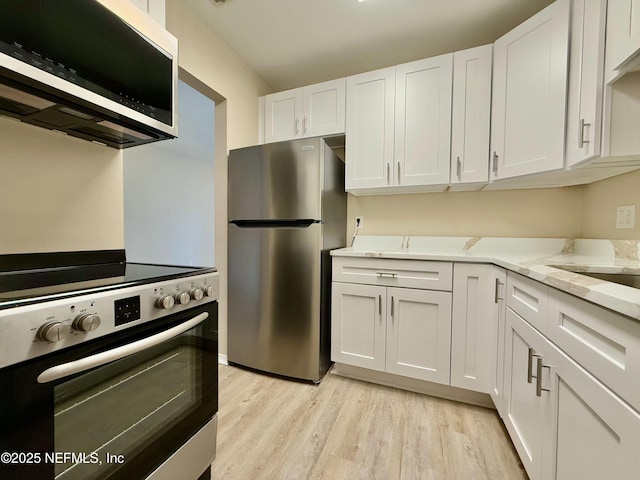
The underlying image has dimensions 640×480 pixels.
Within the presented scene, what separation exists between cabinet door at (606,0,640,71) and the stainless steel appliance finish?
1833mm

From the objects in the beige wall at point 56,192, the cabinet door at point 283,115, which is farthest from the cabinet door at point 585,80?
the beige wall at point 56,192

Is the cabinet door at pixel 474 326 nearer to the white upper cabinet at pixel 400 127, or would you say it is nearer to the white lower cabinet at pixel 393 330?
the white lower cabinet at pixel 393 330

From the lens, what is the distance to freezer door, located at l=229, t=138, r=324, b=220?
1814 millimetres

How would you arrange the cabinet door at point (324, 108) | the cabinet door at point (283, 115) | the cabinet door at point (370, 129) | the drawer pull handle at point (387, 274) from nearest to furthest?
the drawer pull handle at point (387, 274) → the cabinet door at point (370, 129) → the cabinet door at point (324, 108) → the cabinet door at point (283, 115)

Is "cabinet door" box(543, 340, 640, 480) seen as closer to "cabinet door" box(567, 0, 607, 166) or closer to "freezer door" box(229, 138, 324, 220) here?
"cabinet door" box(567, 0, 607, 166)

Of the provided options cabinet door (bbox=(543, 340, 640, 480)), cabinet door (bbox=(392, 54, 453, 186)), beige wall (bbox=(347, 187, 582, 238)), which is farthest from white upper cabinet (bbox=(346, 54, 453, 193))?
cabinet door (bbox=(543, 340, 640, 480))

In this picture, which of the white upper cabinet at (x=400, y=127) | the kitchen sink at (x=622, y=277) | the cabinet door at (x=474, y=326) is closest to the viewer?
the kitchen sink at (x=622, y=277)

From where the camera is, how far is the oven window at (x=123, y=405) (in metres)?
0.65

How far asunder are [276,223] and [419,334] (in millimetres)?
1223

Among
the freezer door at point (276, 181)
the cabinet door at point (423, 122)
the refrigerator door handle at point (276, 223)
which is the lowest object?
the refrigerator door handle at point (276, 223)

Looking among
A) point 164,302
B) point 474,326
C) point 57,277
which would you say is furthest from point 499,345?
point 57,277

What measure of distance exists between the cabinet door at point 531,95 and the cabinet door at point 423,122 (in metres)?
0.28

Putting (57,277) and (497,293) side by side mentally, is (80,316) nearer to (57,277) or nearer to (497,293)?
(57,277)

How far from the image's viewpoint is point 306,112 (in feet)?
7.24
